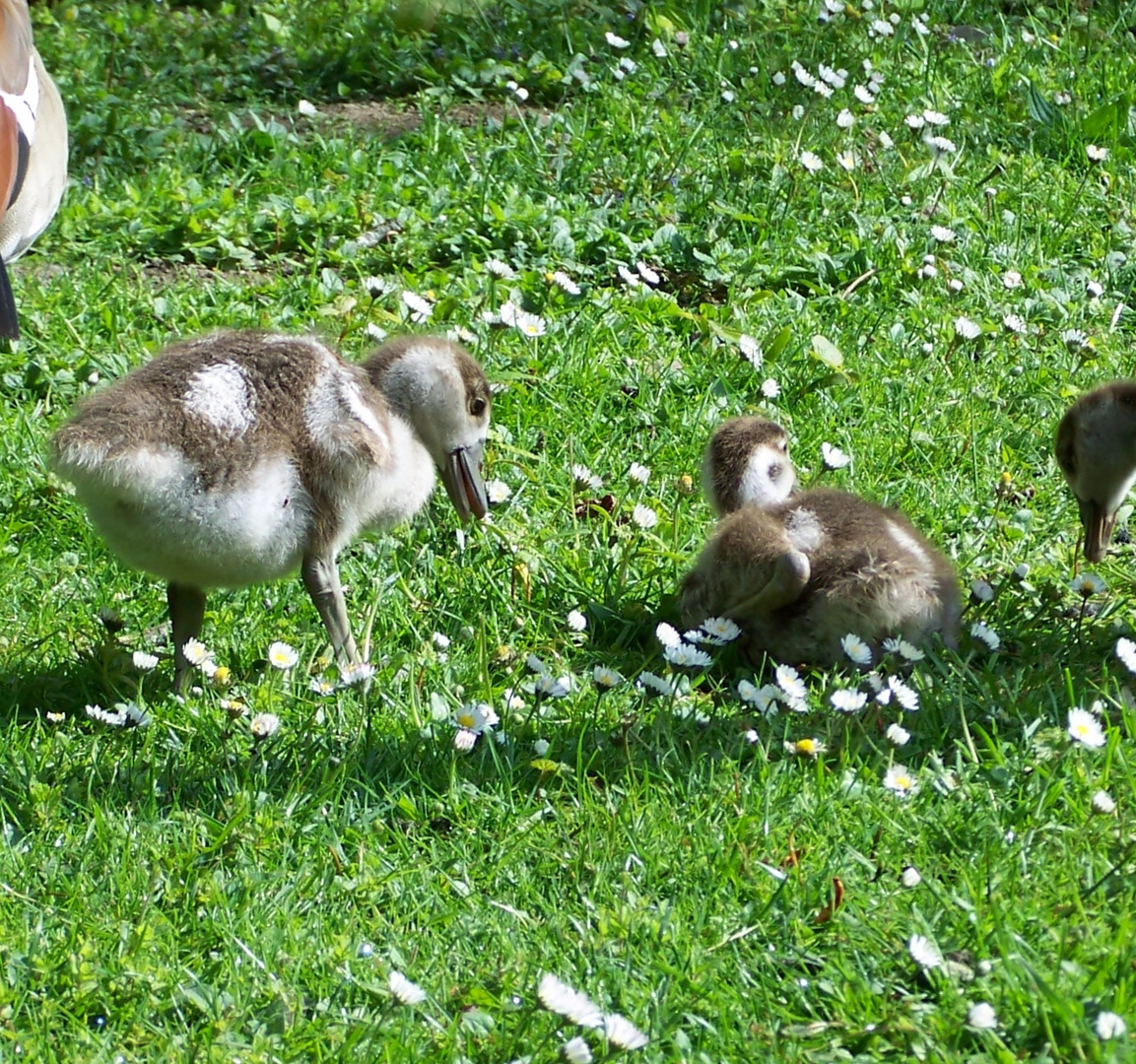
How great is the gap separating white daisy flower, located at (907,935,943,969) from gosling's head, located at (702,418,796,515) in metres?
2.09

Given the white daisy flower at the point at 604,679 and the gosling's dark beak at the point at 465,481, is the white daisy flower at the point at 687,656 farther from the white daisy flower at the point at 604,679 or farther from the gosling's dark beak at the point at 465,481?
the gosling's dark beak at the point at 465,481

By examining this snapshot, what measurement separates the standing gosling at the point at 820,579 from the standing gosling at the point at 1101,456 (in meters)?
0.74

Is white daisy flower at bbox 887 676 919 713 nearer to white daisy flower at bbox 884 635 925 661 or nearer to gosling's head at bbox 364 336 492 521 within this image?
white daisy flower at bbox 884 635 925 661

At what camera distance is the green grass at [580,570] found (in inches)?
129

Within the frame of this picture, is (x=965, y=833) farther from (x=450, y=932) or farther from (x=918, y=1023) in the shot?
(x=450, y=932)

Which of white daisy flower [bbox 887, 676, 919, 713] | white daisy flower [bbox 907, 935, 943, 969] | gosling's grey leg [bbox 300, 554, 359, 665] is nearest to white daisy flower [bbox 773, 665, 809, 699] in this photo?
white daisy flower [bbox 887, 676, 919, 713]

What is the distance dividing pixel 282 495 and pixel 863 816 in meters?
1.80

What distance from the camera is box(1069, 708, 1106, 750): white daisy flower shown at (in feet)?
11.7

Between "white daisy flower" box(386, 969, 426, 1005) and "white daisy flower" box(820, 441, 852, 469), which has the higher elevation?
"white daisy flower" box(386, 969, 426, 1005)

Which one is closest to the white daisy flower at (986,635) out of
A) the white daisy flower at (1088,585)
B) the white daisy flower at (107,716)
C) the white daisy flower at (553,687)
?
the white daisy flower at (1088,585)

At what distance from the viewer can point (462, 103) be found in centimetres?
861

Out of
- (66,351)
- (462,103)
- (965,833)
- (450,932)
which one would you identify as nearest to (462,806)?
(450,932)

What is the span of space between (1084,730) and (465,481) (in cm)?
219

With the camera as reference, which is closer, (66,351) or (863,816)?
(863,816)
